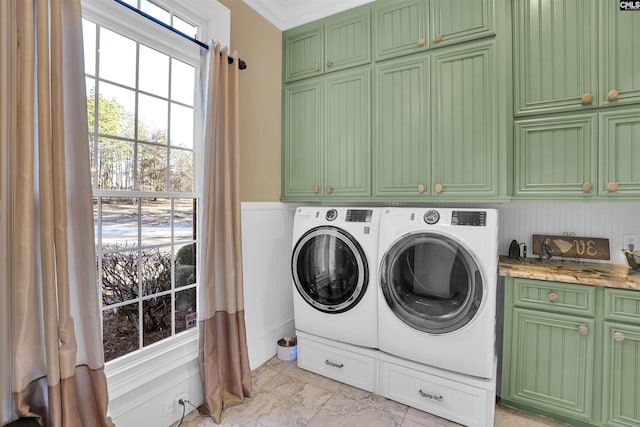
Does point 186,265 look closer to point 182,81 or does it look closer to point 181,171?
point 181,171

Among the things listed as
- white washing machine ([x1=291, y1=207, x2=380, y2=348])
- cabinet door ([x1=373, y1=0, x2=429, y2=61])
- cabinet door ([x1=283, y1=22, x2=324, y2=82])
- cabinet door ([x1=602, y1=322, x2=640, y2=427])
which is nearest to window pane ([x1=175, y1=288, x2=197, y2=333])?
white washing machine ([x1=291, y1=207, x2=380, y2=348])

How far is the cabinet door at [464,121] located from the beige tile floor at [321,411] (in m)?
Answer: 1.39

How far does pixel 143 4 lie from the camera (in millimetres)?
1771

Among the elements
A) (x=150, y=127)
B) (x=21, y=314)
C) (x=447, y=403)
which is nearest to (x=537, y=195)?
(x=447, y=403)

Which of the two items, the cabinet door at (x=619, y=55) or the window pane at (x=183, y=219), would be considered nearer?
the cabinet door at (x=619, y=55)

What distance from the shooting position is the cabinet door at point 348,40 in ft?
7.62

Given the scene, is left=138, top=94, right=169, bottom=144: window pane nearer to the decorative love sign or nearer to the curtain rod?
the curtain rod

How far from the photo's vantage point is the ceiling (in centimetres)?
239

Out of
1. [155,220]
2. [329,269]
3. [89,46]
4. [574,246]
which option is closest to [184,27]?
[89,46]

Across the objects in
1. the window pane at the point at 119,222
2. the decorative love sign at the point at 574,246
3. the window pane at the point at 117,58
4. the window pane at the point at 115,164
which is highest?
the window pane at the point at 117,58

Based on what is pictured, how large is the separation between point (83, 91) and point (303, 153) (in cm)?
154

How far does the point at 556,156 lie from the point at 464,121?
0.59 meters

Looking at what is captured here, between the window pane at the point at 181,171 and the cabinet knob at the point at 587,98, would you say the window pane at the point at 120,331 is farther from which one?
the cabinet knob at the point at 587,98

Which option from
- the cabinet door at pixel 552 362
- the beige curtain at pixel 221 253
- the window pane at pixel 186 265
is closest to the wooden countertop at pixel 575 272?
the cabinet door at pixel 552 362
